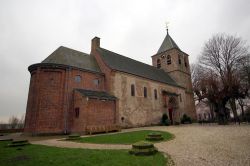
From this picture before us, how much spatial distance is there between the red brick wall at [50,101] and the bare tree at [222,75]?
19387 millimetres

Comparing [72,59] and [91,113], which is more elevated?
[72,59]

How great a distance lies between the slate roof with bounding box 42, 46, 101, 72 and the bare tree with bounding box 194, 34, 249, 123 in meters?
16.8

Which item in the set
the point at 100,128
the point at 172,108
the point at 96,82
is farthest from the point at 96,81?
the point at 172,108

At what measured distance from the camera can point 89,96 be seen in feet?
57.8

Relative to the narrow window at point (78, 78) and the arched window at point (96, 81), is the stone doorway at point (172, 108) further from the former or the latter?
the narrow window at point (78, 78)

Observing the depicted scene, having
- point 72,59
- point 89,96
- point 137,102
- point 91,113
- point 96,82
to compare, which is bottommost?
point 91,113

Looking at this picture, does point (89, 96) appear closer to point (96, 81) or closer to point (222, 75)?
point (96, 81)

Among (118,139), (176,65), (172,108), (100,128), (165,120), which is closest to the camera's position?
(118,139)

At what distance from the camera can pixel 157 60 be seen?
128 ft

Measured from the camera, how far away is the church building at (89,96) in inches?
683

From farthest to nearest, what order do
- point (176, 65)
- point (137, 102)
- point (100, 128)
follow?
point (176, 65)
point (137, 102)
point (100, 128)

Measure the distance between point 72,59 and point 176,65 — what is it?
23172mm

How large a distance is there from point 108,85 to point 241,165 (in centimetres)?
1772

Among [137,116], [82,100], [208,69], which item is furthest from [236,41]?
[82,100]
